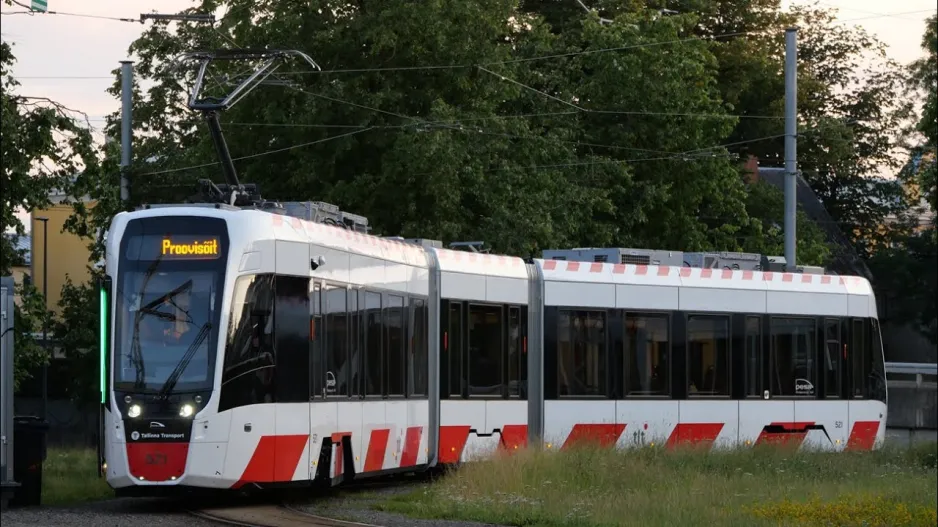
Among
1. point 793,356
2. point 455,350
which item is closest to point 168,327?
point 455,350

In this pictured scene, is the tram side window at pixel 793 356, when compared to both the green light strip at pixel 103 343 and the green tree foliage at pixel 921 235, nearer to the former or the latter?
the green tree foliage at pixel 921 235

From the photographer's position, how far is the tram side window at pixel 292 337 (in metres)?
16.7

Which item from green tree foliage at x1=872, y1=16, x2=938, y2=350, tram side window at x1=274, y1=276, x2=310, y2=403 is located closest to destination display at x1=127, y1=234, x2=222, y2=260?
tram side window at x1=274, y1=276, x2=310, y2=403

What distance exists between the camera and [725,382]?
2467 centimetres

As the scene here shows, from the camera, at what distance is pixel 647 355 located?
23969 mm

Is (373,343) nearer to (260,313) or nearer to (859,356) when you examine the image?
(260,313)

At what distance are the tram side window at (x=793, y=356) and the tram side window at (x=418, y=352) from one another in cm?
680

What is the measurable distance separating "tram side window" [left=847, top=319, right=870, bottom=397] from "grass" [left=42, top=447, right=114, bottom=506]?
11488 mm

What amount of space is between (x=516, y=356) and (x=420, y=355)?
223 cm

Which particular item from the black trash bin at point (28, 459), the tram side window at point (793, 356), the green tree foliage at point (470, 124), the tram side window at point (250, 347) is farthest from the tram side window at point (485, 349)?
the green tree foliage at point (470, 124)

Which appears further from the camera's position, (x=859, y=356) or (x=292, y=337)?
(x=859, y=356)

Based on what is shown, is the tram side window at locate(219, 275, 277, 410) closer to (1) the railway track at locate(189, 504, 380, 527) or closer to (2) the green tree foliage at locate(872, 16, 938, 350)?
(1) the railway track at locate(189, 504, 380, 527)

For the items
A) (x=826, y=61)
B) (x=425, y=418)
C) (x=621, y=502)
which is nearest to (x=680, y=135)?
(x=826, y=61)

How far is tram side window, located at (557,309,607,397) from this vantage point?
2306cm
